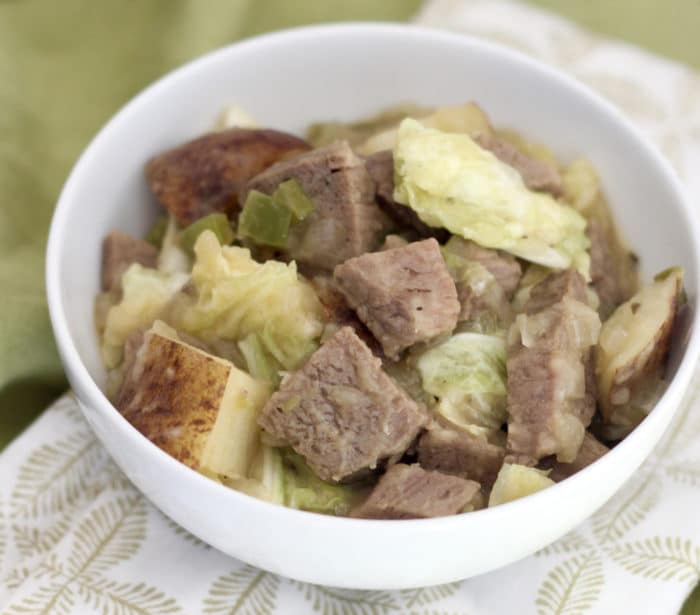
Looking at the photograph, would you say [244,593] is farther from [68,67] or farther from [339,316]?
[68,67]

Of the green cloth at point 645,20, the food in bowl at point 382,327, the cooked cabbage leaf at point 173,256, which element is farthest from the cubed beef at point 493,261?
the green cloth at point 645,20

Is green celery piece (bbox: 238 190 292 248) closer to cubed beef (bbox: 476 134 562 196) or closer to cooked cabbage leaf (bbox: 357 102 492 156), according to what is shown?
cooked cabbage leaf (bbox: 357 102 492 156)

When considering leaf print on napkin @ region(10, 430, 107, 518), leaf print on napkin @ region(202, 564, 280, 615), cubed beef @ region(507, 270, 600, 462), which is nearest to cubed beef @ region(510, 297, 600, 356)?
cubed beef @ region(507, 270, 600, 462)

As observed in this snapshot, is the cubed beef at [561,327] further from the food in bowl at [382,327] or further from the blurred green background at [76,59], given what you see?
the blurred green background at [76,59]

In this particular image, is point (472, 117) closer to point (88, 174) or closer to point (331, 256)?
point (331, 256)

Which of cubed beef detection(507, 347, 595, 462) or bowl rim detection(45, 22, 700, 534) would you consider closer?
bowl rim detection(45, 22, 700, 534)
